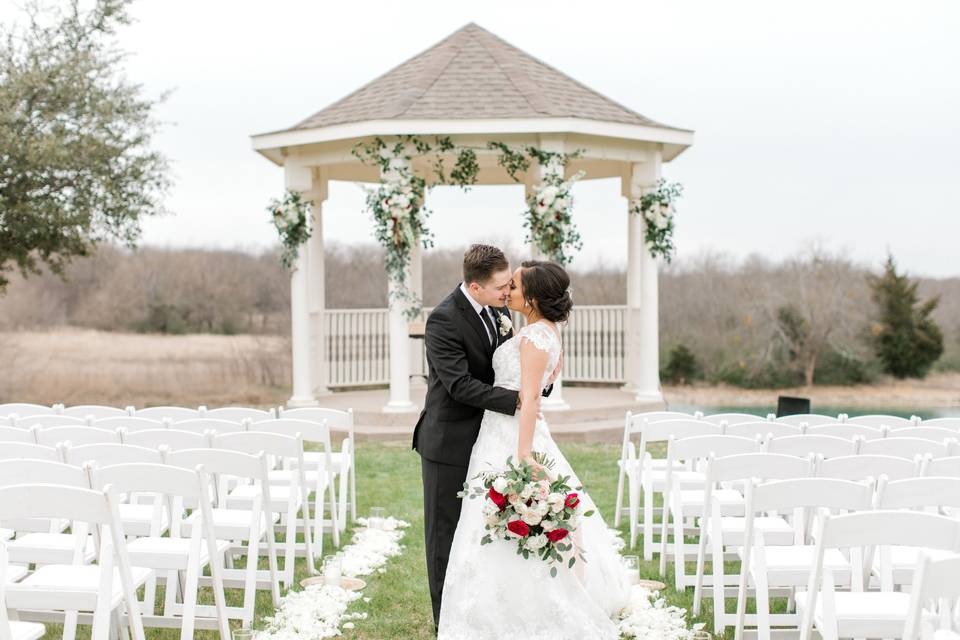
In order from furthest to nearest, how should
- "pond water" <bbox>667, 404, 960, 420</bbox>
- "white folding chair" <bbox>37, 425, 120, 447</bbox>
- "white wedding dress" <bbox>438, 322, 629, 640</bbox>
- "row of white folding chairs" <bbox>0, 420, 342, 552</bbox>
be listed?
1. "pond water" <bbox>667, 404, 960, 420</bbox>
2. "white folding chair" <bbox>37, 425, 120, 447</bbox>
3. "row of white folding chairs" <bbox>0, 420, 342, 552</bbox>
4. "white wedding dress" <bbox>438, 322, 629, 640</bbox>

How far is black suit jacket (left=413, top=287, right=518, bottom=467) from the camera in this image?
15.4 ft

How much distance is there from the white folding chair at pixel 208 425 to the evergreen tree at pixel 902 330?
20.8 metres

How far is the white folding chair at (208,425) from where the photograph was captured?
6.59 metres

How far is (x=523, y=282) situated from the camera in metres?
4.77

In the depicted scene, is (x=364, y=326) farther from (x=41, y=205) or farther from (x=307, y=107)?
(x=307, y=107)

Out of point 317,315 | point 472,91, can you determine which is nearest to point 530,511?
point 472,91

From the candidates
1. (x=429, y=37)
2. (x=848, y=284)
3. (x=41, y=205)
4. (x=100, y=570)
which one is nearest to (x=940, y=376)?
(x=848, y=284)

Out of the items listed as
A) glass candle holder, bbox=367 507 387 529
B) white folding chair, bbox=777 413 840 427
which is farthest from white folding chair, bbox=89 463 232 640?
white folding chair, bbox=777 413 840 427

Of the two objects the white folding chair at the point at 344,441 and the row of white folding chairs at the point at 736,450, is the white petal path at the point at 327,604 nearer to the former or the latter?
the white folding chair at the point at 344,441

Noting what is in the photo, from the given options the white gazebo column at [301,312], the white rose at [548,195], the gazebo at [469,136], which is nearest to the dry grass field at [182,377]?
the gazebo at [469,136]

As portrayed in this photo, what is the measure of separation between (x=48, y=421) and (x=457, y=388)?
3812mm

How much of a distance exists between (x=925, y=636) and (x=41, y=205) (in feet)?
44.6

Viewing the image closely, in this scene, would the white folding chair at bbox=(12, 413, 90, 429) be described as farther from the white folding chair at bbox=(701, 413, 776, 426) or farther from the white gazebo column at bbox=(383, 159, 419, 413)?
the white gazebo column at bbox=(383, 159, 419, 413)

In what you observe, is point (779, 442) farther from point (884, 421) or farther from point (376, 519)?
point (376, 519)
